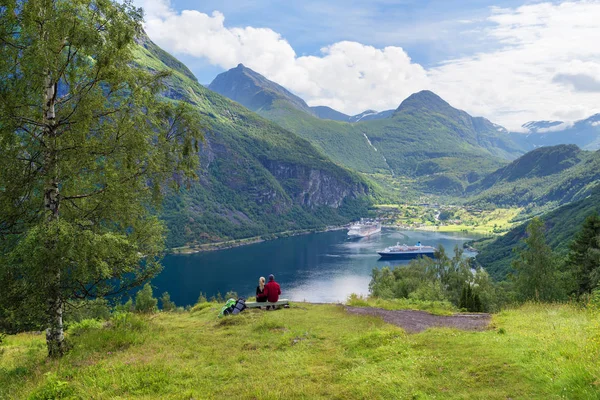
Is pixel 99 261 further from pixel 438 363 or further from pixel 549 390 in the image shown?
pixel 549 390


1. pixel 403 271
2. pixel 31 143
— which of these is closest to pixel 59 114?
pixel 31 143

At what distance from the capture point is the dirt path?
13711mm

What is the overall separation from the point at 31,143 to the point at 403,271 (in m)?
73.4

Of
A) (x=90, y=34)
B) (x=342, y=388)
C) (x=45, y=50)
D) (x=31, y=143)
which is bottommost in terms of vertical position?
(x=342, y=388)

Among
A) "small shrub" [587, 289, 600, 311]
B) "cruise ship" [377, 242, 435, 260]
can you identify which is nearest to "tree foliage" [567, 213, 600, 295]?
"small shrub" [587, 289, 600, 311]

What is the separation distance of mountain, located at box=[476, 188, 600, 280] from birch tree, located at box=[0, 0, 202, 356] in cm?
11797

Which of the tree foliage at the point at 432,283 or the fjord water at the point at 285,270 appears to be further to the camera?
the fjord water at the point at 285,270

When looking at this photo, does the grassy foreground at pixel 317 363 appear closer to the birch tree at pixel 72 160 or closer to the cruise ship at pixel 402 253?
the birch tree at pixel 72 160

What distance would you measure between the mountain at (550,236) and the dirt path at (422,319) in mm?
107556

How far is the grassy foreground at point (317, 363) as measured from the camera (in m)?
7.44

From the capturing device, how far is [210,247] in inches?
7352

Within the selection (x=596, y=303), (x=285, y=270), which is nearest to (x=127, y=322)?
(x=596, y=303)

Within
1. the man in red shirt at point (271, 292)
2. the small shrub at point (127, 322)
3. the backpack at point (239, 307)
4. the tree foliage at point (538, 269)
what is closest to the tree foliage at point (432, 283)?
the tree foliage at point (538, 269)

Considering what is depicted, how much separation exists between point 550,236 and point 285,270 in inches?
3766
